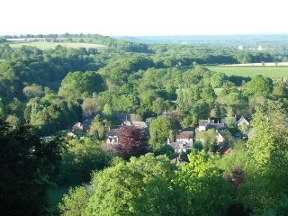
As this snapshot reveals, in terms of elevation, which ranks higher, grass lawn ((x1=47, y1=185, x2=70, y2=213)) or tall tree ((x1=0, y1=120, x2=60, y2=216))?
tall tree ((x1=0, y1=120, x2=60, y2=216))

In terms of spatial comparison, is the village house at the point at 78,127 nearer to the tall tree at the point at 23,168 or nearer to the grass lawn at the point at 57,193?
the grass lawn at the point at 57,193

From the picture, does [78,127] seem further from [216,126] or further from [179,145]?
[179,145]

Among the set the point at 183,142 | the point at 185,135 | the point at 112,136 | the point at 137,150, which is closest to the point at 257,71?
the point at 185,135

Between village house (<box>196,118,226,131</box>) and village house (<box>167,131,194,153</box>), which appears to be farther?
village house (<box>196,118,226,131</box>)

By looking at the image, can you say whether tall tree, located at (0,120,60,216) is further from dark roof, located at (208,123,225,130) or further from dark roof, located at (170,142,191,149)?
dark roof, located at (208,123,225,130)

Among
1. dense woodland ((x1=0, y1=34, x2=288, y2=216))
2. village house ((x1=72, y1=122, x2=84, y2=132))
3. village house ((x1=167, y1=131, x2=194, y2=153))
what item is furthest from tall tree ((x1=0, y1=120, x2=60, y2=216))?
village house ((x1=72, y1=122, x2=84, y2=132))

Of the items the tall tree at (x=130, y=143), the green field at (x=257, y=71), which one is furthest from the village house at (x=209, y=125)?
the green field at (x=257, y=71)

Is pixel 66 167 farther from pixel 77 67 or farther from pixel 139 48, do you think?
pixel 139 48

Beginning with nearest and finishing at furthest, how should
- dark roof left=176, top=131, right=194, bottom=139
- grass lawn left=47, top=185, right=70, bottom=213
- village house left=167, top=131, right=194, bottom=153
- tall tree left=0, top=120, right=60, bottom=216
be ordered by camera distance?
tall tree left=0, top=120, right=60, bottom=216, grass lawn left=47, top=185, right=70, bottom=213, village house left=167, top=131, right=194, bottom=153, dark roof left=176, top=131, right=194, bottom=139
